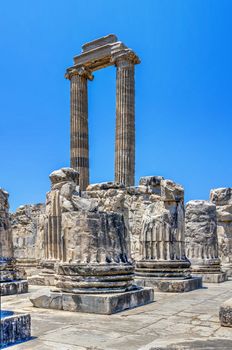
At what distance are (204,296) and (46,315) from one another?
10.2 feet

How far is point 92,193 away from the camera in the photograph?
12797mm

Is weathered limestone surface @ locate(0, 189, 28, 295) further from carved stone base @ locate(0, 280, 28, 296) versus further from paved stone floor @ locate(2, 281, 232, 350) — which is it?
paved stone floor @ locate(2, 281, 232, 350)

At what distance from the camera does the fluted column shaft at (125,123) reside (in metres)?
20.6

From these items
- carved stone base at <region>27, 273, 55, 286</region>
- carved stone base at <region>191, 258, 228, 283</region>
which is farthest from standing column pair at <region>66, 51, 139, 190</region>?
carved stone base at <region>27, 273, 55, 286</region>

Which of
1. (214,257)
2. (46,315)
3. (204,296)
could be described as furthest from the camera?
(214,257)

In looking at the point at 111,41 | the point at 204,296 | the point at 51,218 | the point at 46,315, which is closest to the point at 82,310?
the point at 46,315

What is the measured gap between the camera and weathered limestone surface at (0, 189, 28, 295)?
7.59 metres

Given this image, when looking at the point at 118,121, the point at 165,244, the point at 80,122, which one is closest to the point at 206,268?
the point at 165,244

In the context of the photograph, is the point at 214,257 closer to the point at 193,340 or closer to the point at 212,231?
the point at 212,231

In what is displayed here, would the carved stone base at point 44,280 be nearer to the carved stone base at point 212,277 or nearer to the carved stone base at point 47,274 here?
the carved stone base at point 47,274

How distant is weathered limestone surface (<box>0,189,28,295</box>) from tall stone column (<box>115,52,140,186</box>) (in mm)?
→ 12228

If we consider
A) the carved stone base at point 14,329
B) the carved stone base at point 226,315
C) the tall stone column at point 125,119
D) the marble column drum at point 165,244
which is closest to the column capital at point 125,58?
the tall stone column at point 125,119

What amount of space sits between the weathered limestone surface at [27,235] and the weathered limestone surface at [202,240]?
435cm

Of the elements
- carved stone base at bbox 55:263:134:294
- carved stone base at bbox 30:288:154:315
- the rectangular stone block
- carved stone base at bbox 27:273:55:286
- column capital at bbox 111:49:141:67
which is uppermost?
the rectangular stone block
